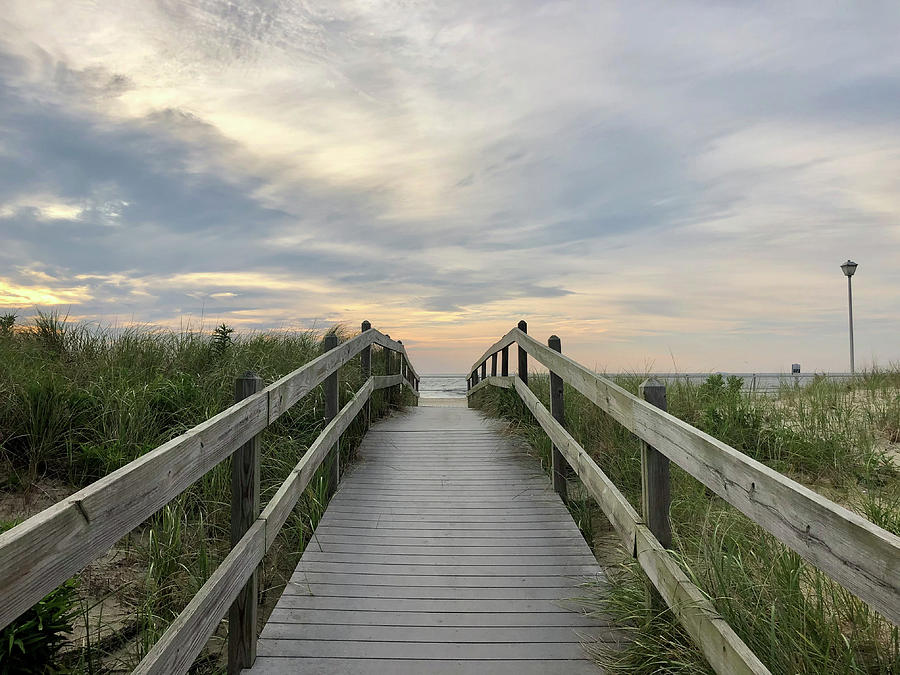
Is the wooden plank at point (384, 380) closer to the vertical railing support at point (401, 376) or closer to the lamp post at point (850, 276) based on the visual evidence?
the vertical railing support at point (401, 376)

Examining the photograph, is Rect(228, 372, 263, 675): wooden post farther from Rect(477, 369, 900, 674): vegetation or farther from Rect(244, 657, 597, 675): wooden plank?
Rect(477, 369, 900, 674): vegetation

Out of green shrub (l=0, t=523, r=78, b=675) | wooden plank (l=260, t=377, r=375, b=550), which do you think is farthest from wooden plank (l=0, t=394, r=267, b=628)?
green shrub (l=0, t=523, r=78, b=675)

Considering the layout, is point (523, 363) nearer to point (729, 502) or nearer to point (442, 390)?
point (729, 502)

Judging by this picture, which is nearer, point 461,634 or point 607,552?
point 461,634

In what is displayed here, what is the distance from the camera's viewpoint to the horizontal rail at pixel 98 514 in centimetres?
134

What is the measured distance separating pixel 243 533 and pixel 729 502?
84.9 inches

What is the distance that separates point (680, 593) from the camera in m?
2.56

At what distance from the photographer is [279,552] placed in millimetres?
4477

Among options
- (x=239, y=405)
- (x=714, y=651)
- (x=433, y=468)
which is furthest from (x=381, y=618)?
(x=433, y=468)

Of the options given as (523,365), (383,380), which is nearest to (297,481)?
(523,365)

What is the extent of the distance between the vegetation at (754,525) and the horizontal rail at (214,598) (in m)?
1.77

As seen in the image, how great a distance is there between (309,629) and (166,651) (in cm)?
144

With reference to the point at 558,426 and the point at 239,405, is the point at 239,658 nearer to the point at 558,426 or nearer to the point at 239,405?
the point at 239,405

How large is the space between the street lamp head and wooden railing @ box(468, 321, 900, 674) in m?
19.2
